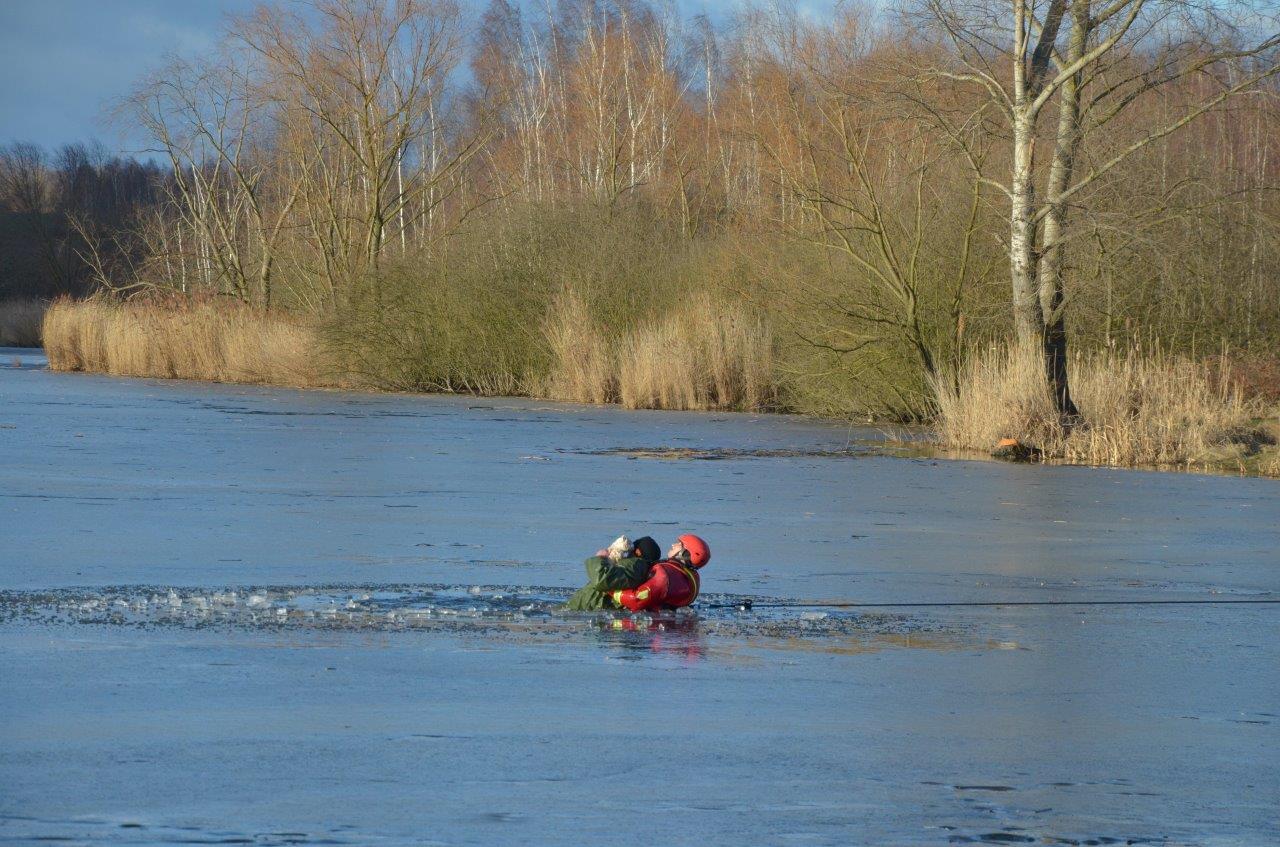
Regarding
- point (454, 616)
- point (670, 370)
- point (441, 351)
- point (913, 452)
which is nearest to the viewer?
point (454, 616)

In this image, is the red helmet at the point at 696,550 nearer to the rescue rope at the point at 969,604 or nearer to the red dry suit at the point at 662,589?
the red dry suit at the point at 662,589

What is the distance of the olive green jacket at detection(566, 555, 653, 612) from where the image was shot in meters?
8.22

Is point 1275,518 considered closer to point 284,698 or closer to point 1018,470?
point 1018,470

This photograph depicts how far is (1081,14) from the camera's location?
69.5ft

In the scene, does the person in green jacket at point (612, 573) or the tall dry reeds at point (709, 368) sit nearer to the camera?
the person in green jacket at point (612, 573)

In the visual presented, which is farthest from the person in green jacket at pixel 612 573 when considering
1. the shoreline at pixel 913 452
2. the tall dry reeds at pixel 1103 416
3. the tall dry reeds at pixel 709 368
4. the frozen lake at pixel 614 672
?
the tall dry reeds at pixel 709 368

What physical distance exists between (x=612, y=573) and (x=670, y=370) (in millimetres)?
21941

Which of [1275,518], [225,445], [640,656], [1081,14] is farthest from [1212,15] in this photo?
[640,656]

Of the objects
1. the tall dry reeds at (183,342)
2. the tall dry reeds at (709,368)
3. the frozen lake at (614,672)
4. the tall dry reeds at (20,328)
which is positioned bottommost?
the frozen lake at (614,672)

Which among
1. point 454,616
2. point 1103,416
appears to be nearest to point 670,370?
point 1103,416

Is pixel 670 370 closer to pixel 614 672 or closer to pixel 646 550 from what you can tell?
pixel 646 550

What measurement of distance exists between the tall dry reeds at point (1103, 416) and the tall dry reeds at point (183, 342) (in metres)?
18.4

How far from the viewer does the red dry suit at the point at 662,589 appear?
8.30 meters

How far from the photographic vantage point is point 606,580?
325 inches
